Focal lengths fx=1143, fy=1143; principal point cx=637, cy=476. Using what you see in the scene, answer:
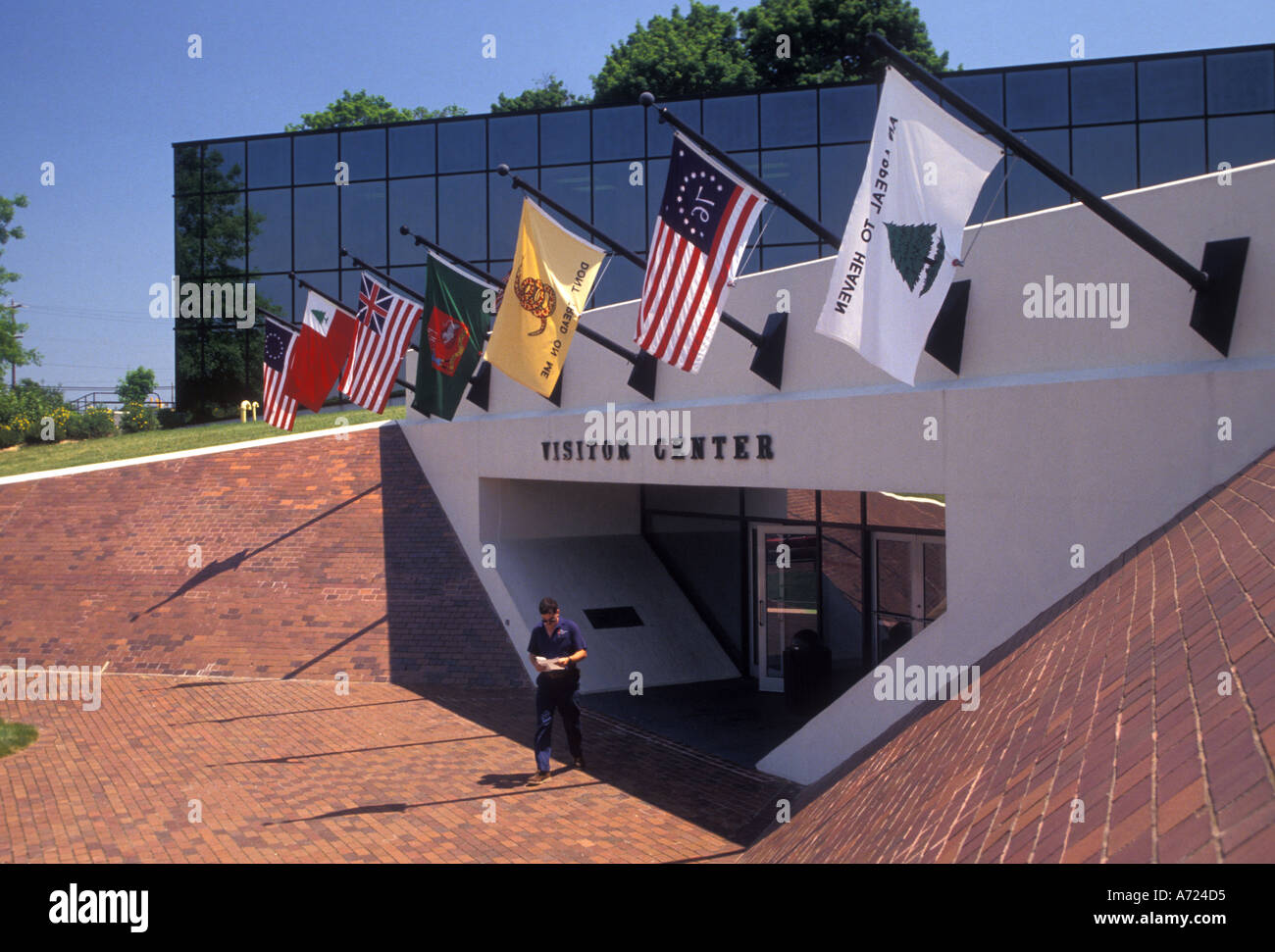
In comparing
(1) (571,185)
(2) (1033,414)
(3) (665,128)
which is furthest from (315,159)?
Answer: (2) (1033,414)

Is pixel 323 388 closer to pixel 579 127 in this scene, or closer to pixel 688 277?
pixel 688 277

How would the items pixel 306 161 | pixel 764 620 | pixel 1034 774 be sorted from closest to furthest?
pixel 1034 774, pixel 764 620, pixel 306 161

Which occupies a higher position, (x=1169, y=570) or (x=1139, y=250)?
(x=1139, y=250)

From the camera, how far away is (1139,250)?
8.03 metres

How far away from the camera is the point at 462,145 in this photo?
33.9 meters

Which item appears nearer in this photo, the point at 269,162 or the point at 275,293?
the point at 275,293

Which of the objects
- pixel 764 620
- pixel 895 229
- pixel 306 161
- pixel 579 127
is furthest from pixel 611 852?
pixel 306 161

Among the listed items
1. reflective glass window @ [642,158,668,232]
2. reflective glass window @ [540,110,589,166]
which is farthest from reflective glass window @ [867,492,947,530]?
reflective glass window @ [540,110,589,166]

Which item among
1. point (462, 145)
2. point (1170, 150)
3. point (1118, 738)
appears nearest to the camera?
point (1118, 738)

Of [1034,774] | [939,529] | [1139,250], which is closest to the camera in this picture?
[1034,774]

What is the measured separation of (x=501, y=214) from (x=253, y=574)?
1889cm

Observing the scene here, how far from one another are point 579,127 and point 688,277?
25427mm

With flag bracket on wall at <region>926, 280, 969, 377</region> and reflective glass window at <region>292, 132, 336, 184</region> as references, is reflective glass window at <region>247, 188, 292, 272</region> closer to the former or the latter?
reflective glass window at <region>292, 132, 336, 184</region>

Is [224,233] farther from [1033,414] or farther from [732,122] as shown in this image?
[1033,414]
